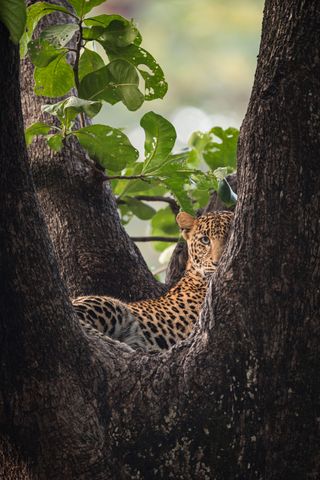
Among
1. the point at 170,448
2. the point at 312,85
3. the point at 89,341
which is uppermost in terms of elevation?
the point at 312,85

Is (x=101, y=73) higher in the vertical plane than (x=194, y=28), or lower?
lower

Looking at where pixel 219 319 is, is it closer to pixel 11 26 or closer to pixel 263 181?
pixel 263 181

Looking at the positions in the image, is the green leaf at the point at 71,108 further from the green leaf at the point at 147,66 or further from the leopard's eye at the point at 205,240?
the leopard's eye at the point at 205,240

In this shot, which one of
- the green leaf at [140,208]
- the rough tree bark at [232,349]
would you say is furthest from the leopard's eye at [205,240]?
the rough tree bark at [232,349]

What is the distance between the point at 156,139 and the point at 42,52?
21.1 inches

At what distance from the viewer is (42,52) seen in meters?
3.78

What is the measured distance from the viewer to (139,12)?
21609 mm

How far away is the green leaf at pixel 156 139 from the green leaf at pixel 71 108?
266mm

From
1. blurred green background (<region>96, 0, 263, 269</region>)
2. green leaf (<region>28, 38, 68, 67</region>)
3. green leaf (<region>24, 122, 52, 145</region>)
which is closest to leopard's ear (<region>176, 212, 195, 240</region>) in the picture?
green leaf (<region>24, 122, 52, 145</region>)

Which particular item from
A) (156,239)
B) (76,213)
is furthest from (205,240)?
(76,213)

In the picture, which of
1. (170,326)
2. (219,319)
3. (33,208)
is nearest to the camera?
(33,208)

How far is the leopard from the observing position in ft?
15.2

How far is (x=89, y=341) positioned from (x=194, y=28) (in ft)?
62.3

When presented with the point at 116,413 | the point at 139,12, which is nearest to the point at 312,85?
the point at 116,413
